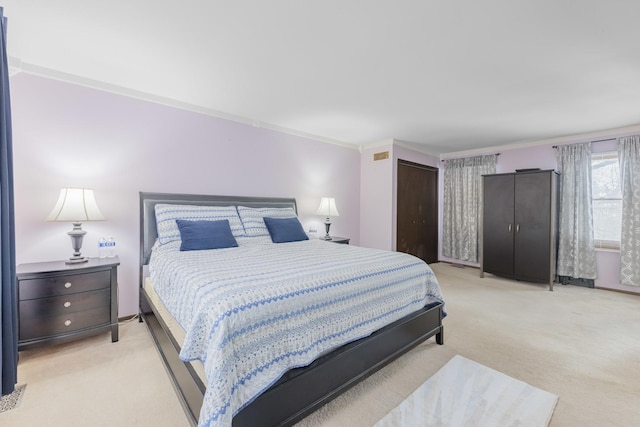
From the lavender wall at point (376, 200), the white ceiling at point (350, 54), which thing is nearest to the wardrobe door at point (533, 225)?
the white ceiling at point (350, 54)

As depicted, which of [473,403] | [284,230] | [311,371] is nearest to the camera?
[311,371]

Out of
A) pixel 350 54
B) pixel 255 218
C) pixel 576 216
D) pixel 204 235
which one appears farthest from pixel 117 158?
pixel 576 216

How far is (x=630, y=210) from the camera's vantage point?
151 inches

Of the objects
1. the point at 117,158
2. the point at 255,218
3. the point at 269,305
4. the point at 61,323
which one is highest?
the point at 117,158

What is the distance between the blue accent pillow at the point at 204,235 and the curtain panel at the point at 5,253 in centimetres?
110

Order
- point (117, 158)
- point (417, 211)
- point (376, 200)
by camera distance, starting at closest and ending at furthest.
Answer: point (117, 158) < point (376, 200) < point (417, 211)

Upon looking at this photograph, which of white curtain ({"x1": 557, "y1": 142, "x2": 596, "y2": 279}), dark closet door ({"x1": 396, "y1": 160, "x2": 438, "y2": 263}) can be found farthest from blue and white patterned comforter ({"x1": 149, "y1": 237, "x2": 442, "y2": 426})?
white curtain ({"x1": 557, "y1": 142, "x2": 596, "y2": 279})

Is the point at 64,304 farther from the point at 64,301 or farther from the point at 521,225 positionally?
the point at 521,225

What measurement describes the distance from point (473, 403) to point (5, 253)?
289 cm

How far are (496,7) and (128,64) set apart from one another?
2803mm

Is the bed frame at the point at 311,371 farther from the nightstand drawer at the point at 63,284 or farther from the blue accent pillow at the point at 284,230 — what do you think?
the blue accent pillow at the point at 284,230

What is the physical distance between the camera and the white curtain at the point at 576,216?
13.6 ft

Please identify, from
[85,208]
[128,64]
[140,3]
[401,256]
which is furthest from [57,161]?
[401,256]

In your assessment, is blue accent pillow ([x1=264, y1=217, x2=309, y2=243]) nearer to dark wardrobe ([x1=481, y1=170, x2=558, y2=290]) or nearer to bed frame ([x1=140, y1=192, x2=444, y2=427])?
bed frame ([x1=140, y1=192, x2=444, y2=427])
